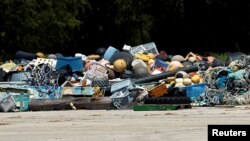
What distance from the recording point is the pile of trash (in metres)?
24.8

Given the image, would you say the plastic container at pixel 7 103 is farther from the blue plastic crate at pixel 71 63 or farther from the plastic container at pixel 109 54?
the plastic container at pixel 109 54

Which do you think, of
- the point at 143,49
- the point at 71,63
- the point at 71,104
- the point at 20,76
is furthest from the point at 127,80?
the point at 143,49

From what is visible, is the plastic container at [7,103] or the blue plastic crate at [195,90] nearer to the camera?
the plastic container at [7,103]

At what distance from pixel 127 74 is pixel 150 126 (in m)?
11.7

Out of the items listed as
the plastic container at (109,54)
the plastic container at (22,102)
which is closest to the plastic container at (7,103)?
the plastic container at (22,102)

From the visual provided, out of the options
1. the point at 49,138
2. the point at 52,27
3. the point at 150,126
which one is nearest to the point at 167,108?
the point at 150,126

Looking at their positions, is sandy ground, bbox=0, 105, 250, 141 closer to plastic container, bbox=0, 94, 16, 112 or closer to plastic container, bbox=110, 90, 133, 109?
plastic container, bbox=110, 90, 133, 109

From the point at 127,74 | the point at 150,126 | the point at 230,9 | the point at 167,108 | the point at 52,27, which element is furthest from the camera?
the point at 230,9

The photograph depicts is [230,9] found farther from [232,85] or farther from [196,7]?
[232,85]

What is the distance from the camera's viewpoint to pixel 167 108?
2283cm

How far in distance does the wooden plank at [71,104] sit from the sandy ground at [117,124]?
3.20 feet

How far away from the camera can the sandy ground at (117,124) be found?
605 inches

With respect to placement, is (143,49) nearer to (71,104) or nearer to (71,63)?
(71,63)

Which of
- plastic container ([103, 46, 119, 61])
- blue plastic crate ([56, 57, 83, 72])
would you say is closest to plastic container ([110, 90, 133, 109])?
blue plastic crate ([56, 57, 83, 72])
